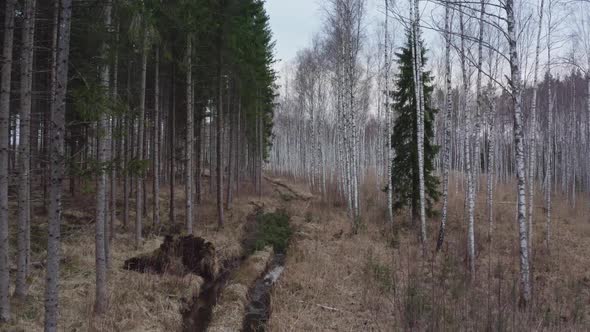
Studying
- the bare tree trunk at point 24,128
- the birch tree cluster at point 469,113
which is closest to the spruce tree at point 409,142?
the birch tree cluster at point 469,113

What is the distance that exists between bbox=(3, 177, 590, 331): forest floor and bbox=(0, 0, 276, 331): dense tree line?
0.70 m

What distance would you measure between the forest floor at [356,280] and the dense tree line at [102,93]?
2.30 feet

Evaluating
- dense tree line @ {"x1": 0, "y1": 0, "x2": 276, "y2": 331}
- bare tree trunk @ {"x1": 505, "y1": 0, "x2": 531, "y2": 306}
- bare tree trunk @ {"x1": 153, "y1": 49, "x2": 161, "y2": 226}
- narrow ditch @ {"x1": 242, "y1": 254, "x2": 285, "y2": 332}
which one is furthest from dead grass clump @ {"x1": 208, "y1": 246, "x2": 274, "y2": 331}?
bare tree trunk @ {"x1": 505, "y1": 0, "x2": 531, "y2": 306}

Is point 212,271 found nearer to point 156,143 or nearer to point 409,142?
point 156,143

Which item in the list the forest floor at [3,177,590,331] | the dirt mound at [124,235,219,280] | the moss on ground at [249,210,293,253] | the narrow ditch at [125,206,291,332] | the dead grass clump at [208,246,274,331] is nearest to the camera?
the forest floor at [3,177,590,331]

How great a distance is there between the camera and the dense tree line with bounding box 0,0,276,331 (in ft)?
13.9

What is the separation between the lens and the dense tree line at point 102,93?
4.25 metres

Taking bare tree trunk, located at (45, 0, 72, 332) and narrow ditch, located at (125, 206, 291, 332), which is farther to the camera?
narrow ditch, located at (125, 206, 291, 332)

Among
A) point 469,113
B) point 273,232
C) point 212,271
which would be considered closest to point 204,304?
point 212,271

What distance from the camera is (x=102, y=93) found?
461cm

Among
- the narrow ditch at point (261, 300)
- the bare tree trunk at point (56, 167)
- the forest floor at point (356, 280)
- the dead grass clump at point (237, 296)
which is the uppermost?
the bare tree trunk at point (56, 167)

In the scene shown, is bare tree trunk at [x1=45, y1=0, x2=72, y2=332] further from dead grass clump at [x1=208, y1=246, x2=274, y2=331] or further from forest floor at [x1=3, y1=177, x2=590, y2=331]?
dead grass clump at [x1=208, y1=246, x2=274, y2=331]

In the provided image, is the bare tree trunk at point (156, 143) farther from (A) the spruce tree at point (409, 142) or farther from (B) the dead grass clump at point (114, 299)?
(A) the spruce tree at point (409, 142)

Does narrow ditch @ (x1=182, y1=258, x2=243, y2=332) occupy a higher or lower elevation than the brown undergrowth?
lower
